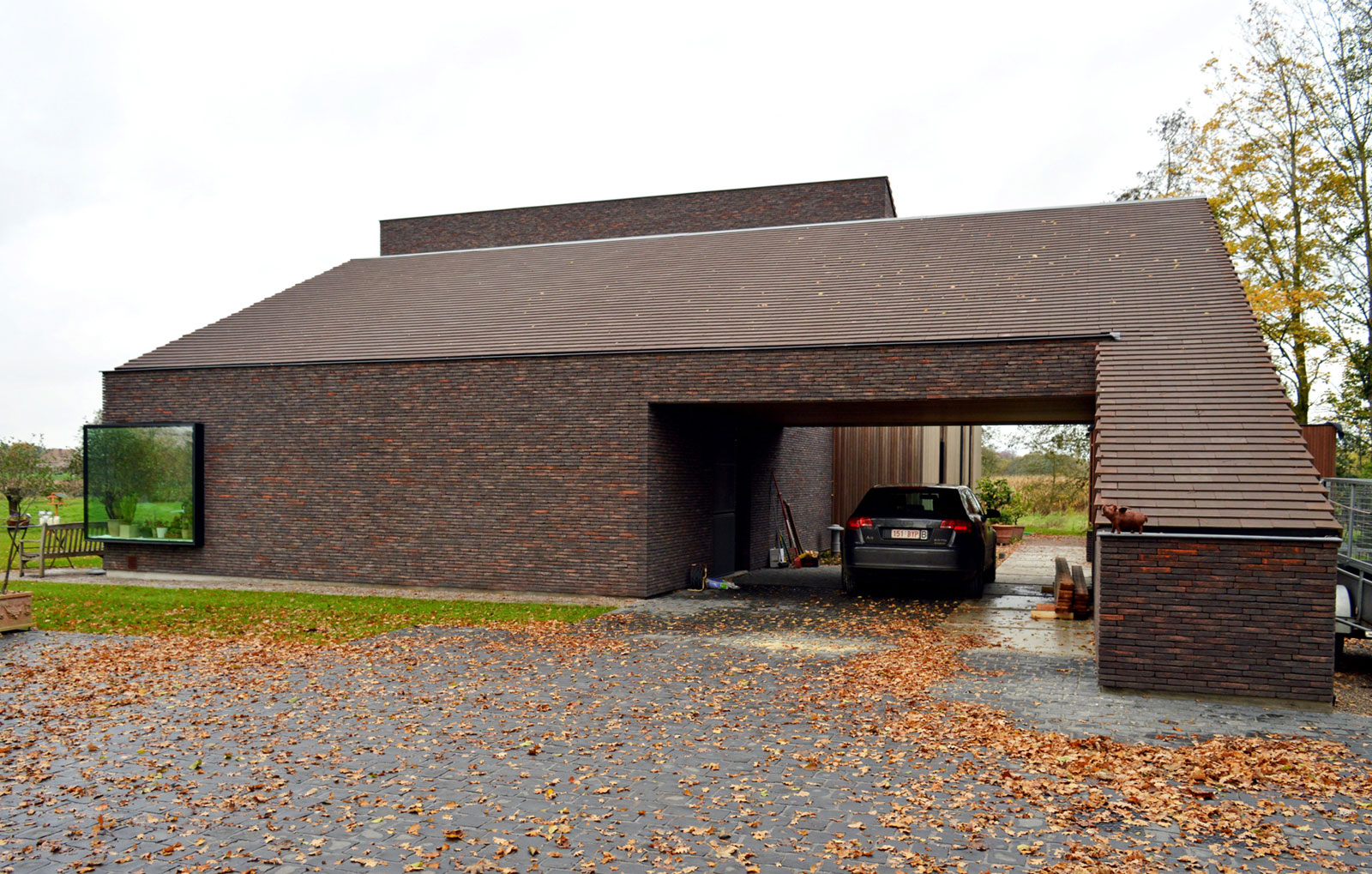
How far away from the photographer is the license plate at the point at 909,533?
12.2 meters

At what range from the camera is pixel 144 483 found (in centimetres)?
1569

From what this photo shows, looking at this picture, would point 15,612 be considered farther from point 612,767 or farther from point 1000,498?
point 1000,498

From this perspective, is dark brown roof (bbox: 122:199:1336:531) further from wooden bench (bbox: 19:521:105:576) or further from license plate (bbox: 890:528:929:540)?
wooden bench (bbox: 19:521:105:576)

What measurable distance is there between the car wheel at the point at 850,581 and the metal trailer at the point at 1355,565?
5.44 metres

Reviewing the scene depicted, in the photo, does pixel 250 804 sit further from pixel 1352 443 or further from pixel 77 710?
pixel 1352 443

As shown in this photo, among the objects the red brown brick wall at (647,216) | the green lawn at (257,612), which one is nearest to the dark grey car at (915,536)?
the green lawn at (257,612)

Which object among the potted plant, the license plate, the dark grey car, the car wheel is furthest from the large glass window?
the potted plant

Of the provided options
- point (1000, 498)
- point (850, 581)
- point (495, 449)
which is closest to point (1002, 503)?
point (1000, 498)

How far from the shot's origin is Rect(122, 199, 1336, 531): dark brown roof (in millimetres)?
8422

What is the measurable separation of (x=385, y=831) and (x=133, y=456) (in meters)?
13.5

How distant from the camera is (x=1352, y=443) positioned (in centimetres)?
2238

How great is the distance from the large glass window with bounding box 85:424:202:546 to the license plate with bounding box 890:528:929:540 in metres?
10.6

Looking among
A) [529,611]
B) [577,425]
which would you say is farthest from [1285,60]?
[529,611]

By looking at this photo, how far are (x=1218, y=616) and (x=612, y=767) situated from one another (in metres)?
4.68
